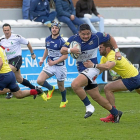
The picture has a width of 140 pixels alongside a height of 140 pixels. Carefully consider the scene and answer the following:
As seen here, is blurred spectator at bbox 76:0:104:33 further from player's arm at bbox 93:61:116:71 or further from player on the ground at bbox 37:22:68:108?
player's arm at bbox 93:61:116:71

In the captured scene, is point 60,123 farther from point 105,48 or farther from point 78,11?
point 78,11

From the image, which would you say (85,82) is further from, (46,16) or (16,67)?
(46,16)

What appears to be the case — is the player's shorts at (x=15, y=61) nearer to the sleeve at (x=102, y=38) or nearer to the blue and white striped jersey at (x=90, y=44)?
the blue and white striped jersey at (x=90, y=44)

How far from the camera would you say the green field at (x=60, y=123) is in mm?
7293

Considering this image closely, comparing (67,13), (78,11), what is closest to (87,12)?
(78,11)

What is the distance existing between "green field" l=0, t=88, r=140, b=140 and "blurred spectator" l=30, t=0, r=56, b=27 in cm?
460

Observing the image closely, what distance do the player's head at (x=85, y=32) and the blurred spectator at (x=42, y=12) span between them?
312 inches

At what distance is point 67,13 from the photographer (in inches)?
650

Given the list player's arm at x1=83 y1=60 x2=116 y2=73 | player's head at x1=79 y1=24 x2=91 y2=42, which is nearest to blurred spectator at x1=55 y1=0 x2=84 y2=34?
player's head at x1=79 y1=24 x2=91 y2=42

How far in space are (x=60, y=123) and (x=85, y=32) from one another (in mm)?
1817

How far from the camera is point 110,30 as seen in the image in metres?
18.0

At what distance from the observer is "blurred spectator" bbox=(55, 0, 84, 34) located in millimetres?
16469

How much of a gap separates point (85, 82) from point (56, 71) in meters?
3.46

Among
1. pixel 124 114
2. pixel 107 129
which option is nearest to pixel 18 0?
pixel 124 114
